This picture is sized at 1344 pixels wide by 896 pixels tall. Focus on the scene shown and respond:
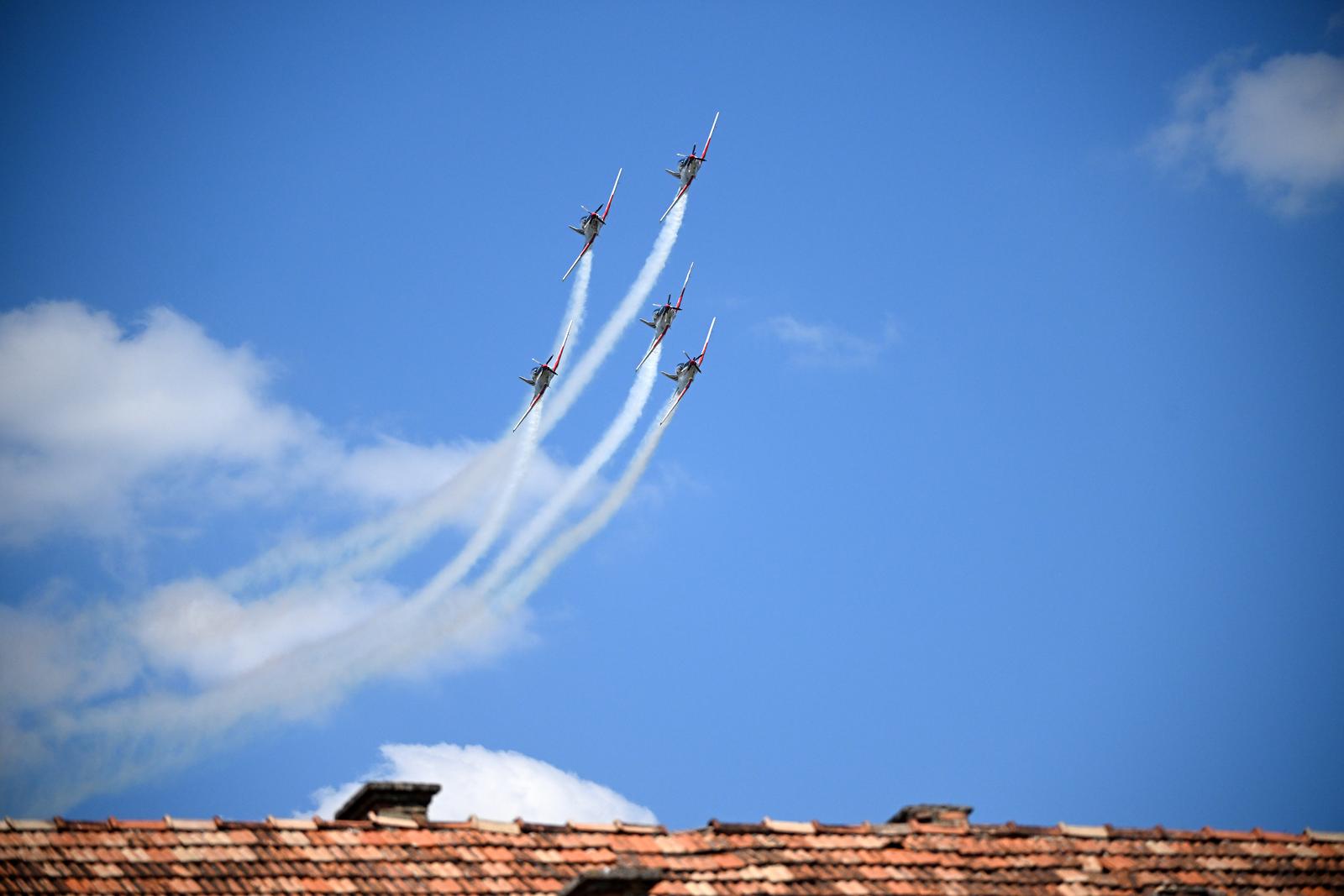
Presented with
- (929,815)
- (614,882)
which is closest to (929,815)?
(929,815)

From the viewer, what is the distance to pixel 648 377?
85875mm

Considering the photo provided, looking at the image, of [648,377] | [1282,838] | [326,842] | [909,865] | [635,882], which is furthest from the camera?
[648,377]

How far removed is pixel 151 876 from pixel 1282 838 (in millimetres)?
20460

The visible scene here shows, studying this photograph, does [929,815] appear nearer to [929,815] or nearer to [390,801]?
[929,815]

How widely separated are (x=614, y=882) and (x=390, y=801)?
22.6ft

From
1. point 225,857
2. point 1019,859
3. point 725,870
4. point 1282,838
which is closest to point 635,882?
point 725,870

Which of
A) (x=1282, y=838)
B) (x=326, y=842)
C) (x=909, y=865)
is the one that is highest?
(x=1282, y=838)

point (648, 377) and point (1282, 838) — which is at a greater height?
point (648, 377)

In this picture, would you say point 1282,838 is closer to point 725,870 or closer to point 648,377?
point 725,870

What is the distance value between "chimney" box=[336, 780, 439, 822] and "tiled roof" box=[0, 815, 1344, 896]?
44 centimetres

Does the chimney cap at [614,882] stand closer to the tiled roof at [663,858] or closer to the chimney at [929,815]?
the tiled roof at [663,858]

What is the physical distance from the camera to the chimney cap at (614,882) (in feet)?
79.4

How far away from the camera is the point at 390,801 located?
29938mm

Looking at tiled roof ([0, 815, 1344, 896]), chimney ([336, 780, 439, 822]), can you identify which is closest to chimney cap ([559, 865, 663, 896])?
tiled roof ([0, 815, 1344, 896])
